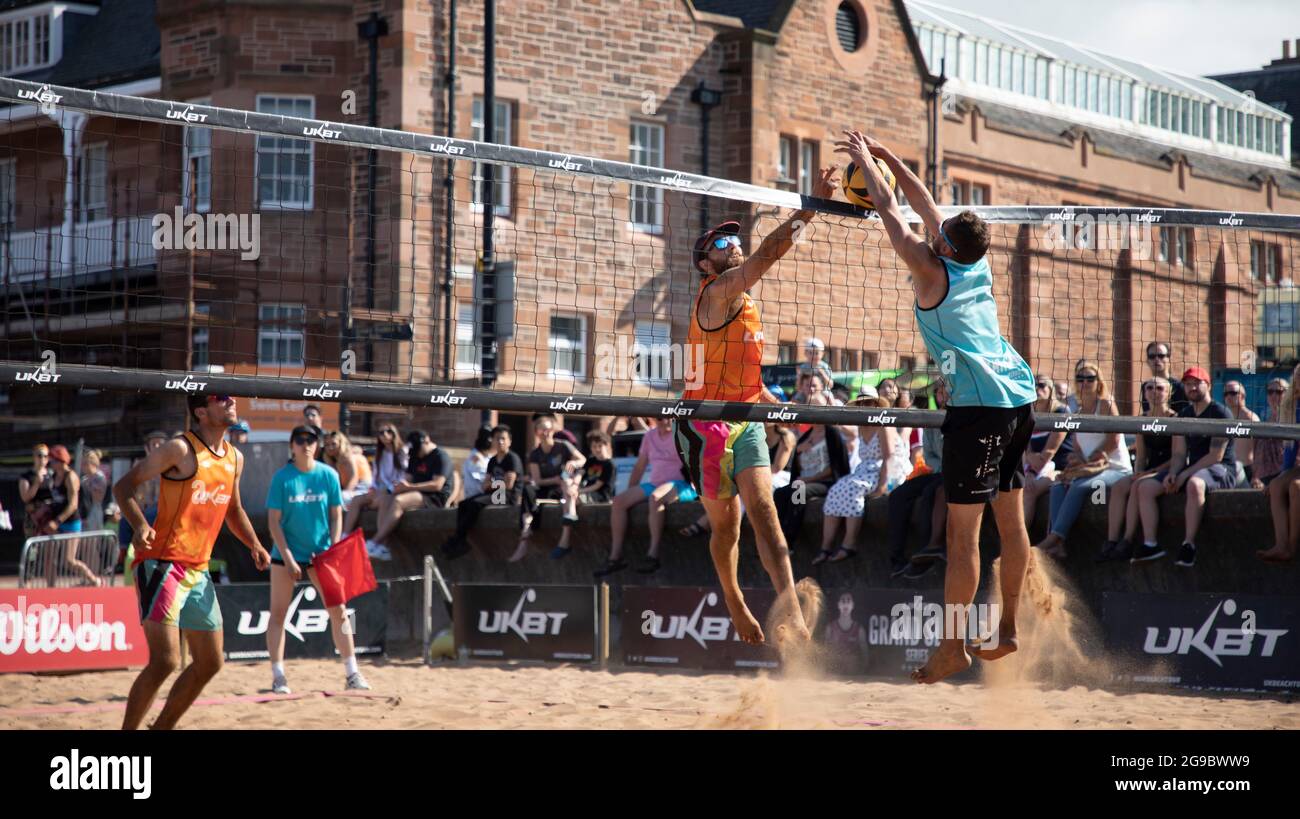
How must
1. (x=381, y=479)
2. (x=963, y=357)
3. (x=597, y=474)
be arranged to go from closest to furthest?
1. (x=963, y=357)
2. (x=597, y=474)
3. (x=381, y=479)

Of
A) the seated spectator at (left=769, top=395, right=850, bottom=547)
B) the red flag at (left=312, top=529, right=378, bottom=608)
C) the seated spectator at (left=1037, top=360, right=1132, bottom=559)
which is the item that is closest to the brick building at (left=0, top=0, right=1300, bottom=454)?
the seated spectator at (left=769, top=395, right=850, bottom=547)

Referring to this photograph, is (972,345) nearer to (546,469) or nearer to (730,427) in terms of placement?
(730,427)

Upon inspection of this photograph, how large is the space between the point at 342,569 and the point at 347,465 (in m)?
4.11

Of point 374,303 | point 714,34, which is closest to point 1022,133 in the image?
point 714,34

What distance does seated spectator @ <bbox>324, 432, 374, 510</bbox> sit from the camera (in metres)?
16.5

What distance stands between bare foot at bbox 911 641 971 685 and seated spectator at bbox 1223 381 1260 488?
142 inches

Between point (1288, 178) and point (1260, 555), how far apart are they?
4187 centimetres

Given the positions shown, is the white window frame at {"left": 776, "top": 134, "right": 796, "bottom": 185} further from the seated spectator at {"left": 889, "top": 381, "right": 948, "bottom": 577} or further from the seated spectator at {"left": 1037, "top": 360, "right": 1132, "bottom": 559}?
the seated spectator at {"left": 1037, "top": 360, "right": 1132, "bottom": 559}

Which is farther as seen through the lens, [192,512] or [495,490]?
[495,490]

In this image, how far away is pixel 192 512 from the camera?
358 inches

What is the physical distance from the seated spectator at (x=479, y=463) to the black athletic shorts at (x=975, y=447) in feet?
31.4

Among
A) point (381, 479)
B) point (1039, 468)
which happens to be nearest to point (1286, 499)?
point (1039, 468)
